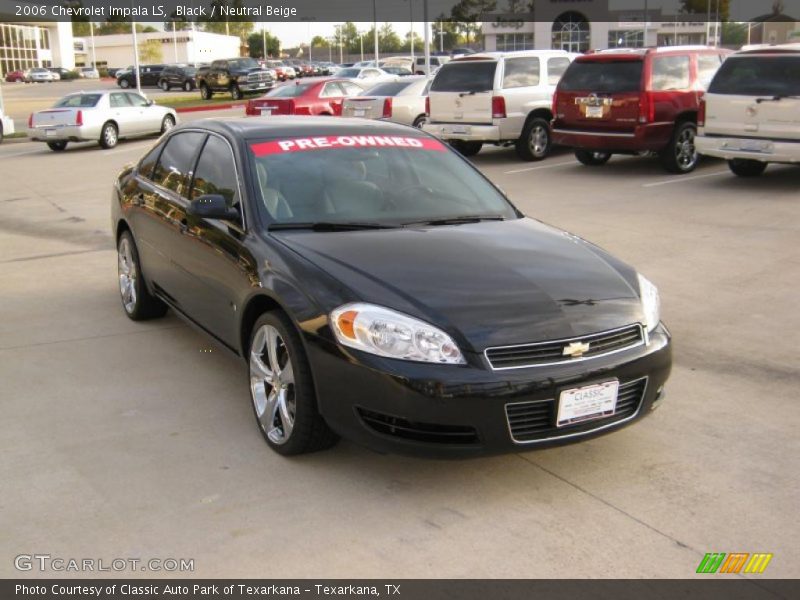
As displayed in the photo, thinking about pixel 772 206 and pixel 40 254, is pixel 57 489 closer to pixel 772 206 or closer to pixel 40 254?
pixel 40 254

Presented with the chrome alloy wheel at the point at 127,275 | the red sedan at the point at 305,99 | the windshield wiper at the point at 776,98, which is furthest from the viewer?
the red sedan at the point at 305,99

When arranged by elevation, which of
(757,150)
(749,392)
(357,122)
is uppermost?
Answer: (357,122)

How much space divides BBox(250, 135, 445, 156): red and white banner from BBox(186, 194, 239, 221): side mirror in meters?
0.46

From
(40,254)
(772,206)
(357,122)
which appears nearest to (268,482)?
(357,122)

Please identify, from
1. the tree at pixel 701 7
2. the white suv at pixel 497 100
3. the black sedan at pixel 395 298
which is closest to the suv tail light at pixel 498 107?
the white suv at pixel 497 100

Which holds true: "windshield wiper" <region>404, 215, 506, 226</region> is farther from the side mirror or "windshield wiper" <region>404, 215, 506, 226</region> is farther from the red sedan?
the red sedan

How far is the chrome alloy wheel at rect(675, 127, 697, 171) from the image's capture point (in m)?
14.6

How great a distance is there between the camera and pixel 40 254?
997 cm

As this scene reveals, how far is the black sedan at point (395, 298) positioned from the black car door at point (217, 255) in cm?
1

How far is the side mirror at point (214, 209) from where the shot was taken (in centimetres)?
500

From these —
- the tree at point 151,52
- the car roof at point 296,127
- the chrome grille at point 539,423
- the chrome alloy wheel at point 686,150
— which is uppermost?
the tree at point 151,52

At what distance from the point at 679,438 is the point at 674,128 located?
10699 mm

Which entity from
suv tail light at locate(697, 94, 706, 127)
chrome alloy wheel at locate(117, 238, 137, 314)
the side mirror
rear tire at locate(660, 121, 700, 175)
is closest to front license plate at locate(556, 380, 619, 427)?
the side mirror

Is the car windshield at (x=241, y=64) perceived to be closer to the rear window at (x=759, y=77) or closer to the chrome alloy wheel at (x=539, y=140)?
the chrome alloy wheel at (x=539, y=140)
